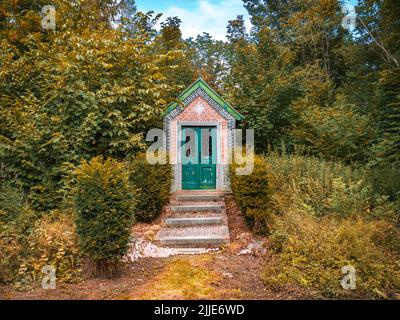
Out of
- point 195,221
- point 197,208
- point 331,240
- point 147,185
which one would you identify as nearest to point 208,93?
point 197,208

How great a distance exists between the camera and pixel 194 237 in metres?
7.73

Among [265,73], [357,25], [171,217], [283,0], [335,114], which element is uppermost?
[283,0]

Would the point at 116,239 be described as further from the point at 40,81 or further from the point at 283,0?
the point at 283,0

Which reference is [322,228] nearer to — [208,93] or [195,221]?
[195,221]

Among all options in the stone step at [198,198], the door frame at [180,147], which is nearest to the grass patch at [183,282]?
the stone step at [198,198]

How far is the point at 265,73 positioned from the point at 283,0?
20.8 metres

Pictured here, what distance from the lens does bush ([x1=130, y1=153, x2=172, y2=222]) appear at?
354 inches

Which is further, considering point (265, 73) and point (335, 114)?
point (265, 73)

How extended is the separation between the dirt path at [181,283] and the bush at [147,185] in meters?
2.36

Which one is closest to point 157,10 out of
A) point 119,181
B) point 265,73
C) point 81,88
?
point 81,88

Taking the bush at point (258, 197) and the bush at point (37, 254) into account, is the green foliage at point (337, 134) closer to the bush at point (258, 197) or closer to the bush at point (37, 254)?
the bush at point (258, 197)

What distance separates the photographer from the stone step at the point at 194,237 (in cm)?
761

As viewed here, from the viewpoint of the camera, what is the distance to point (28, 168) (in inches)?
346
